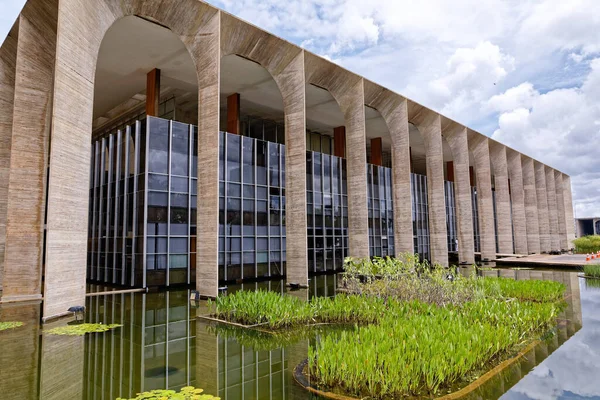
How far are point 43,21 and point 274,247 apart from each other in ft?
44.8

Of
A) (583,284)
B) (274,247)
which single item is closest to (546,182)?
(583,284)

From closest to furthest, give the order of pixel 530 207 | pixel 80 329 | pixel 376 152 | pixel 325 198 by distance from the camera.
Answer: pixel 80 329 → pixel 325 198 → pixel 376 152 → pixel 530 207

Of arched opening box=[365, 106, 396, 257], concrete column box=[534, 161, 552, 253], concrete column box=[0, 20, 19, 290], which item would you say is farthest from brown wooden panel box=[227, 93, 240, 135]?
concrete column box=[534, 161, 552, 253]

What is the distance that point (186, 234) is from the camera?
17.5 m

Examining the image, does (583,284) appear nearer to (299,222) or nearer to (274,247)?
(299,222)

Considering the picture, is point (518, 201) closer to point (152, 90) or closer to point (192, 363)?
point (152, 90)

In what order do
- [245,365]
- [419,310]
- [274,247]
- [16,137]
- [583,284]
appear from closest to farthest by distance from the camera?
1. [245,365]
2. [419,310]
3. [16,137]
4. [583,284]
5. [274,247]

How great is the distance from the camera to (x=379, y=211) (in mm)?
28297

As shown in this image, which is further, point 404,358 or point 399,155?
point 399,155

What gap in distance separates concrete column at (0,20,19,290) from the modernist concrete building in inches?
2.0

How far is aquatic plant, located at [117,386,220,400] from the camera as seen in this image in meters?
4.67

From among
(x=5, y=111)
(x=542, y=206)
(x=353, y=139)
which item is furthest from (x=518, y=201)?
(x=5, y=111)

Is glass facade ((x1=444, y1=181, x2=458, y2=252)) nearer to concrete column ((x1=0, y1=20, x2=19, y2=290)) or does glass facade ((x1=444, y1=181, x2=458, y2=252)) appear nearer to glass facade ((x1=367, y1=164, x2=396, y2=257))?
glass facade ((x1=367, y1=164, x2=396, y2=257))

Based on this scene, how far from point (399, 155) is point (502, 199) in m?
15.3
